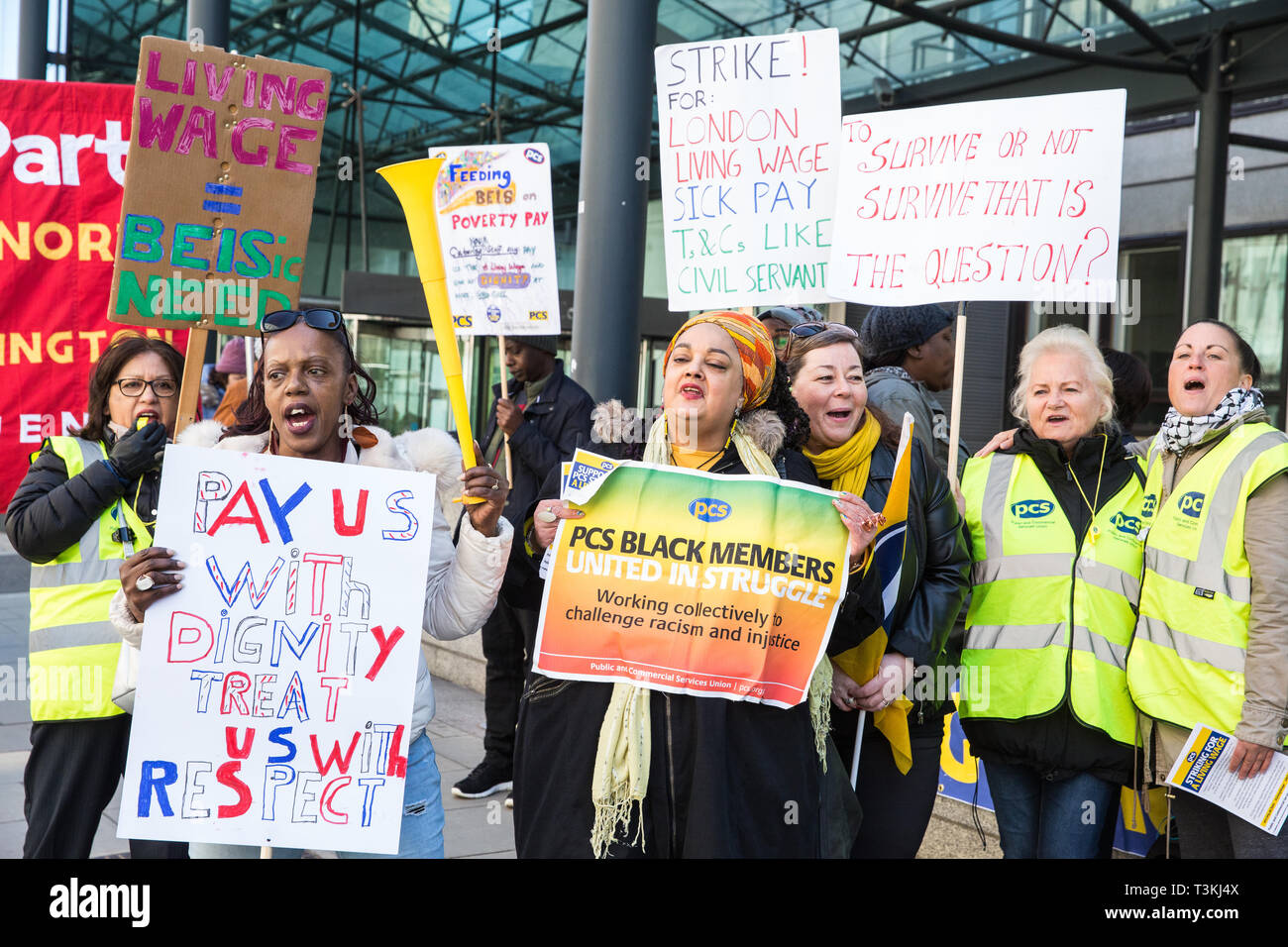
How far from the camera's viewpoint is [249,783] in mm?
2357

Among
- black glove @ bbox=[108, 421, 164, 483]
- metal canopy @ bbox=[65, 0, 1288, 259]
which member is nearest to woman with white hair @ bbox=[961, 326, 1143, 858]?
black glove @ bbox=[108, 421, 164, 483]

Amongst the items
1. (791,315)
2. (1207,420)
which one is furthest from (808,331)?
(791,315)

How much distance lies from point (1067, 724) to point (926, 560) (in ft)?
1.99

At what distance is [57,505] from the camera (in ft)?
9.84

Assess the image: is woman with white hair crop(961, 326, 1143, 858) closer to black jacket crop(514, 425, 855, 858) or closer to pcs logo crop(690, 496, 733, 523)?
black jacket crop(514, 425, 855, 858)

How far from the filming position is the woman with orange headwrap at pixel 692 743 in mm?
2438

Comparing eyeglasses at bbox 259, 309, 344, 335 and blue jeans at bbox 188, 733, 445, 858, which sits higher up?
eyeglasses at bbox 259, 309, 344, 335

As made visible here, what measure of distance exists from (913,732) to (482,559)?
4.12 feet

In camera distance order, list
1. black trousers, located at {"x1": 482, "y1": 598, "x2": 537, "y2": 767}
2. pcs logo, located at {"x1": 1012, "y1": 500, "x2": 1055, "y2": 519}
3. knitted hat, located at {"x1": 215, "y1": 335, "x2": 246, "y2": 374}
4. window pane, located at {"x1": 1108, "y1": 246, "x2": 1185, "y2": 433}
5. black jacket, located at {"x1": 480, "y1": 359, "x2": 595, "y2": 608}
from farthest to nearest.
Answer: window pane, located at {"x1": 1108, "y1": 246, "x2": 1185, "y2": 433}
knitted hat, located at {"x1": 215, "y1": 335, "x2": 246, "y2": 374}
black trousers, located at {"x1": 482, "y1": 598, "x2": 537, "y2": 767}
black jacket, located at {"x1": 480, "y1": 359, "x2": 595, "y2": 608}
pcs logo, located at {"x1": 1012, "y1": 500, "x2": 1055, "y2": 519}

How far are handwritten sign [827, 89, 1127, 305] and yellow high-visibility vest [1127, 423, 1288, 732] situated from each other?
101 cm

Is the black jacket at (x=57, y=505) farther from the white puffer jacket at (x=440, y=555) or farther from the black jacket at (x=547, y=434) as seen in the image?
the black jacket at (x=547, y=434)

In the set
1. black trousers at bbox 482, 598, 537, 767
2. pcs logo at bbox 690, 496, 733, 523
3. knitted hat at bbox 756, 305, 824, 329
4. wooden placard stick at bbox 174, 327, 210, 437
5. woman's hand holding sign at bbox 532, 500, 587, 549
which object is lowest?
black trousers at bbox 482, 598, 537, 767

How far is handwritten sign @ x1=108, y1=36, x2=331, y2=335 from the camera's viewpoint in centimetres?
288

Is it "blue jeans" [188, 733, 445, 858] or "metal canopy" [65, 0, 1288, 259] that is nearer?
"blue jeans" [188, 733, 445, 858]
